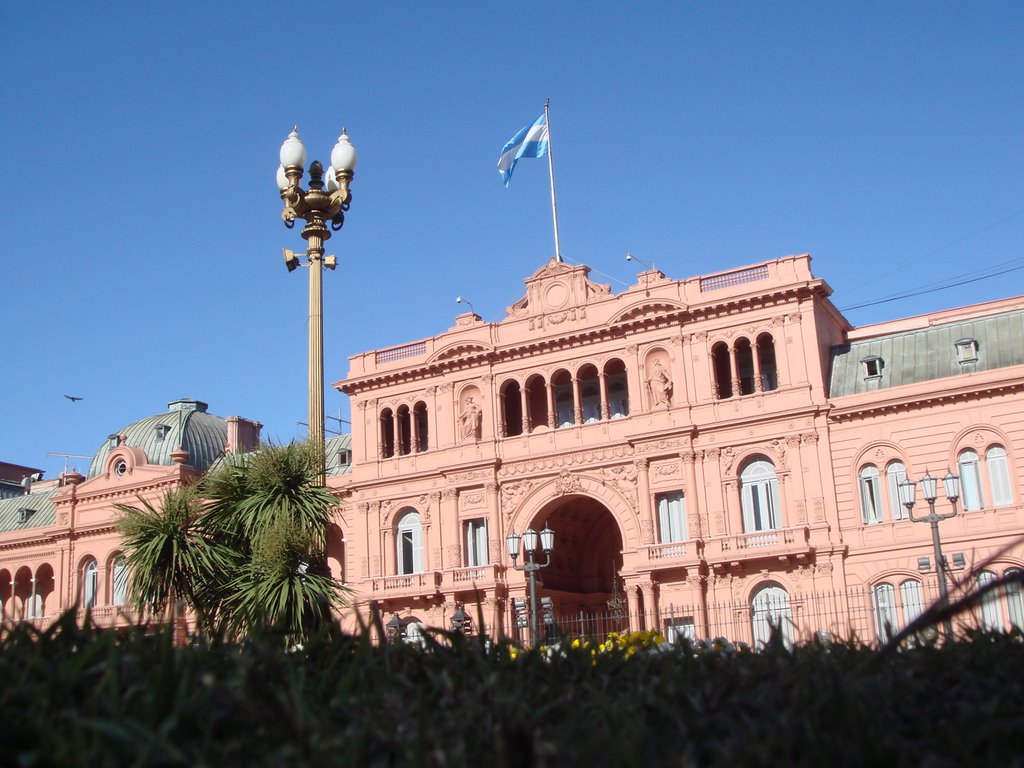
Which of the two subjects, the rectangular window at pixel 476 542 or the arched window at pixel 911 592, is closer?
the arched window at pixel 911 592

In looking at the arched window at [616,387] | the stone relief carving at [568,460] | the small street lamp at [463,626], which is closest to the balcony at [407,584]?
the stone relief carving at [568,460]

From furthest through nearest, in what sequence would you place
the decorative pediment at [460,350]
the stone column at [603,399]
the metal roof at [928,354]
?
the decorative pediment at [460,350], the stone column at [603,399], the metal roof at [928,354]

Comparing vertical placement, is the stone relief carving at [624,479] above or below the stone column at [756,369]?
below

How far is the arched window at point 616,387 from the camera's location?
42.9 meters

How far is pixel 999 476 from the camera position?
118ft

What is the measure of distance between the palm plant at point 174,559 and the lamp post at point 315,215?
509 cm

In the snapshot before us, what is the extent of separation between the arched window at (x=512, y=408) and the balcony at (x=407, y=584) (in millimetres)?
6276

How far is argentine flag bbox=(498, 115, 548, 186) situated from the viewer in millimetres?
46719

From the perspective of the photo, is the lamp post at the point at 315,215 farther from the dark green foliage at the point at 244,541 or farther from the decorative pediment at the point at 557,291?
the decorative pediment at the point at 557,291

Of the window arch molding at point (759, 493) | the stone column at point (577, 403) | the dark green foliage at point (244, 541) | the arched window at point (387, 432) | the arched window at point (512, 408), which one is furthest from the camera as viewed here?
the arched window at point (387, 432)

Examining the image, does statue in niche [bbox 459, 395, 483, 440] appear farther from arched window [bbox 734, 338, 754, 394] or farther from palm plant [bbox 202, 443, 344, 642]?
palm plant [bbox 202, 443, 344, 642]

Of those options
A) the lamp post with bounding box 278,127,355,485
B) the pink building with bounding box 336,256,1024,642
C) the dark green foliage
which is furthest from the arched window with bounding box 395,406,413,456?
the lamp post with bounding box 278,127,355,485

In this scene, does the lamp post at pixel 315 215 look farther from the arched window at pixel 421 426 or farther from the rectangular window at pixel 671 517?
the arched window at pixel 421 426

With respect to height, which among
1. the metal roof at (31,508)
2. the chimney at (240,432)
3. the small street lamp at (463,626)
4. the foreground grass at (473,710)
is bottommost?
the foreground grass at (473,710)
